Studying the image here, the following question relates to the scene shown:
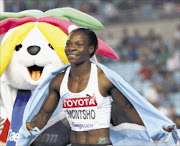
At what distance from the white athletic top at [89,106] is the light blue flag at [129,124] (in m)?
0.15

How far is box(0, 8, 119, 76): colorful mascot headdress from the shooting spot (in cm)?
447

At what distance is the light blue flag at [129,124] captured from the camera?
3812 mm

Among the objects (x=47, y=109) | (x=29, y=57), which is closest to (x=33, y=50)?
(x=29, y=57)

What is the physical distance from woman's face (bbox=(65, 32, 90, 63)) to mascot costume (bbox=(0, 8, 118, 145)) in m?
0.62

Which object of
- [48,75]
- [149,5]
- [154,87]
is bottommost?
[154,87]

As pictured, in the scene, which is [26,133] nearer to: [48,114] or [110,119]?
[48,114]

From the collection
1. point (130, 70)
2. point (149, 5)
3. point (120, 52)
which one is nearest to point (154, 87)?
point (130, 70)

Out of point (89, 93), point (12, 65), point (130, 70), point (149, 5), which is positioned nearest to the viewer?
point (89, 93)

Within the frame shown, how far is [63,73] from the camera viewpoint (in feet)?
13.2

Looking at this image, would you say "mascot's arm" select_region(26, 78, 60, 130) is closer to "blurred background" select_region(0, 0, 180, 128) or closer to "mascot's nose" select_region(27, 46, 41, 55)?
"mascot's nose" select_region(27, 46, 41, 55)

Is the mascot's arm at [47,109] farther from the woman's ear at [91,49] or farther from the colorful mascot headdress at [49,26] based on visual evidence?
the colorful mascot headdress at [49,26]

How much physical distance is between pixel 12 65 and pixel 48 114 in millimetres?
669

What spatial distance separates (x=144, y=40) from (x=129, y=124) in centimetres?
820

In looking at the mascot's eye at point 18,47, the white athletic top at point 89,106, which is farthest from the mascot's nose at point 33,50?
the white athletic top at point 89,106
